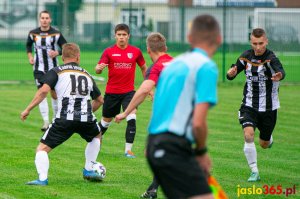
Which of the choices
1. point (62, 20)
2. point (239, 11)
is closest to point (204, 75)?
point (62, 20)

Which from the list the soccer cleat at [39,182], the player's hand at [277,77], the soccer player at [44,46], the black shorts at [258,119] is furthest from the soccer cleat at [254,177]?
the soccer player at [44,46]

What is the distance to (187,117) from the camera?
20.4ft

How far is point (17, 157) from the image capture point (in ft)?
42.9

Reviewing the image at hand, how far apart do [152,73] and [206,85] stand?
3.20 m

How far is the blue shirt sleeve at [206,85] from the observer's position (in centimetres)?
608

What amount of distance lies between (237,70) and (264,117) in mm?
743

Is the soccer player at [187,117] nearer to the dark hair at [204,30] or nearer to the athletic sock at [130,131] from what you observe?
the dark hair at [204,30]

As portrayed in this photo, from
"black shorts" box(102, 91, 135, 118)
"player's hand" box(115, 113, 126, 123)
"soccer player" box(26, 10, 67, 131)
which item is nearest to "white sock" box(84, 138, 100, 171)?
"player's hand" box(115, 113, 126, 123)

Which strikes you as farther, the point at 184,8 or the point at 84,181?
the point at 184,8

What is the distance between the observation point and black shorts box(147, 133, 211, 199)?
19.8 ft

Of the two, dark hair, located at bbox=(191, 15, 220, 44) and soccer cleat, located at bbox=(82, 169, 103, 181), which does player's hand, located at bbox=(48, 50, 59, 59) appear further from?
dark hair, located at bbox=(191, 15, 220, 44)

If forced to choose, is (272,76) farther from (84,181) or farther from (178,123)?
(178,123)

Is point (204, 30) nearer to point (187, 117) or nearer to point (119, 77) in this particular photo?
point (187, 117)

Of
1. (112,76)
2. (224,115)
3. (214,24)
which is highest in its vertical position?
(214,24)
